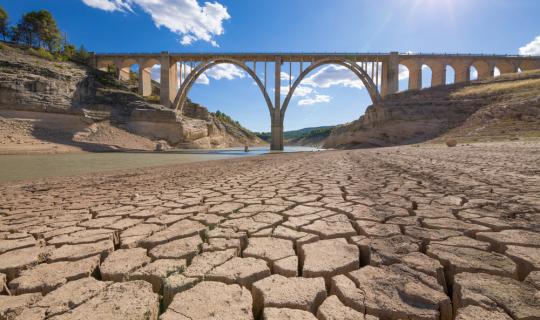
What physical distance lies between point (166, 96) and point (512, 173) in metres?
31.5

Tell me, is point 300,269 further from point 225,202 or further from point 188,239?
point 225,202

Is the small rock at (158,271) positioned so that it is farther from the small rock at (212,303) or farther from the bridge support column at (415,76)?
the bridge support column at (415,76)

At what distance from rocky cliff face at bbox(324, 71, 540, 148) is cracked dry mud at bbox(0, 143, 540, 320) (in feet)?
45.6

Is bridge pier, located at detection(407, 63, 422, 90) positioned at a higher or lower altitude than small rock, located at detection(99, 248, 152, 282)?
higher

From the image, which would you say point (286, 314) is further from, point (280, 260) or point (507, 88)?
point (507, 88)

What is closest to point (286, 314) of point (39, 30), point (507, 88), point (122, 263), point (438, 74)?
point (122, 263)

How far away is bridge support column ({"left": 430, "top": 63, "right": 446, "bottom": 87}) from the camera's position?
2903 cm

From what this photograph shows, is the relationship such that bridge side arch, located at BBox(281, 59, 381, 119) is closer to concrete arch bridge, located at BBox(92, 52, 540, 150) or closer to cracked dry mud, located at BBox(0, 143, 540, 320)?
concrete arch bridge, located at BBox(92, 52, 540, 150)

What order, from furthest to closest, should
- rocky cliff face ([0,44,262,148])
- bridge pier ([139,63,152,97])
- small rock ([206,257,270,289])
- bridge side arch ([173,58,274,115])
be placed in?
bridge pier ([139,63,152,97]) → bridge side arch ([173,58,274,115]) → rocky cliff face ([0,44,262,148]) → small rock ([206,257,270,289])

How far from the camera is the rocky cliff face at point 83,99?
18.9m

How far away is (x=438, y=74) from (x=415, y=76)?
9.11 feet

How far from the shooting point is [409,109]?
1988 centimetres

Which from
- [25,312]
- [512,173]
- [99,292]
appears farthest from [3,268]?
[512,173]

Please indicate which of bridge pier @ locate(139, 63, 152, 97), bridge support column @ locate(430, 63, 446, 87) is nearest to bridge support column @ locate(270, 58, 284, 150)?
bridge pier @ locate(139, 63, 152, 97)
